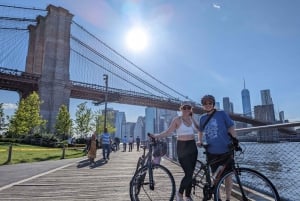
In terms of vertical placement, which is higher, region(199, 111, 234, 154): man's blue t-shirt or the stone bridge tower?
the stone bridge tower

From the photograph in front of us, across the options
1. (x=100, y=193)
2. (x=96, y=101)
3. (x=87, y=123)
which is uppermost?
(x=96, y=101)

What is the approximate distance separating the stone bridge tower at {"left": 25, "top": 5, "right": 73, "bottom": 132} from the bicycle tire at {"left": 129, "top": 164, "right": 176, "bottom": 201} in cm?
3510

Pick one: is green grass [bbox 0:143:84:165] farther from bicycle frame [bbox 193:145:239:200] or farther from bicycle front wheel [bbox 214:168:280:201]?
bicycle front wheel [bbox 214:168:280:201]

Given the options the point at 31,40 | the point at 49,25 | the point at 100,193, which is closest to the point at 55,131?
the point at 49,25

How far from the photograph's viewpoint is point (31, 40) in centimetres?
4891

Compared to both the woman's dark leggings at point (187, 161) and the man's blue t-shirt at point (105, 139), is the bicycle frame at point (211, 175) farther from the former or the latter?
the man's blue t-shirt at point (105, 139)

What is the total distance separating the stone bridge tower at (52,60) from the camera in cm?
3872

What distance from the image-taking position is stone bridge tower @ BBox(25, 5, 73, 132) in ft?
127

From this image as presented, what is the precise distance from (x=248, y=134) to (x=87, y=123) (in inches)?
1213

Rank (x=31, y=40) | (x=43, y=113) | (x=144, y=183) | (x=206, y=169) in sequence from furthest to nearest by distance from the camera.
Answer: (x=31, y=40) < (x=43, y=113) < (x=144, y=183) < (x=206, y=169)

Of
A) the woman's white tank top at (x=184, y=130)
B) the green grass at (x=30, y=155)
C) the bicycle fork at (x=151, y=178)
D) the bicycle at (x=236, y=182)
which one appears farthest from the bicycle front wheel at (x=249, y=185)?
the green grass at (x=30, y=155)

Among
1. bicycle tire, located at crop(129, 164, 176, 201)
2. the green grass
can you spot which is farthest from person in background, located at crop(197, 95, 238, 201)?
the green grass

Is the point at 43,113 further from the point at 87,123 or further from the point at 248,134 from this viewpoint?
the point at 248,134

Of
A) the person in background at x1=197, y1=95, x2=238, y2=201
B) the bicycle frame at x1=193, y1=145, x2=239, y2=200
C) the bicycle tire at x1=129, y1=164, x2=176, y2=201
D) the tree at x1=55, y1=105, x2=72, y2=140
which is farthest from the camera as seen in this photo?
the tree at x1=55, y1=105, x2=72, y2=140
